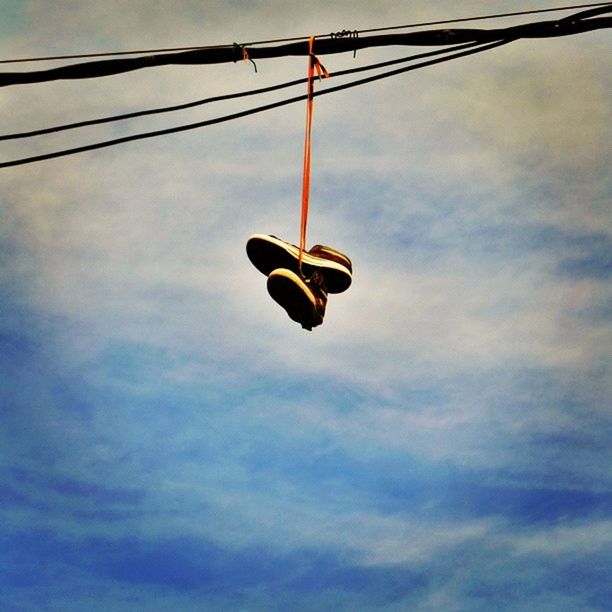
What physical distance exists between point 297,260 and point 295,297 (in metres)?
0.49

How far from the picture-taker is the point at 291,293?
6754mm

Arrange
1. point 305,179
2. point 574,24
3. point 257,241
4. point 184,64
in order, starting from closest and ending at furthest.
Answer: point 574,24
point 184,64
point 305,179
point 257,241

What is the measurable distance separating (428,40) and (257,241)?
2176 millimetres

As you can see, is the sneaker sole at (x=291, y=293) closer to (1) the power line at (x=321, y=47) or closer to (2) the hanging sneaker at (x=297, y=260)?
(2) the hanging sneaker at (x=297, y=260)

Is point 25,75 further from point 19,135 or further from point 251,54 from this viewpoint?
point 251,54

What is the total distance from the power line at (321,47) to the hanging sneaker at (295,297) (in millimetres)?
1571

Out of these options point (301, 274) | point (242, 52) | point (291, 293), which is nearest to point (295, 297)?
point (291, 293)

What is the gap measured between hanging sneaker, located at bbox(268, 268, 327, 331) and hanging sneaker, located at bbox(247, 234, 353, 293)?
29cm

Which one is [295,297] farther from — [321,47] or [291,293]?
[321,47]

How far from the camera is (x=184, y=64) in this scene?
18.9 feet

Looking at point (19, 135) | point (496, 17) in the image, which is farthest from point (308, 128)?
point (19, 135)

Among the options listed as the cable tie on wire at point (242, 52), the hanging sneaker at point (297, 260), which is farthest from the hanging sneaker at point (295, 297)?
the cable tie on wire at point (242, 52)

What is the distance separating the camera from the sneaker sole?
673 centimetres

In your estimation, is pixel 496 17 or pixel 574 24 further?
pixel 496 17
